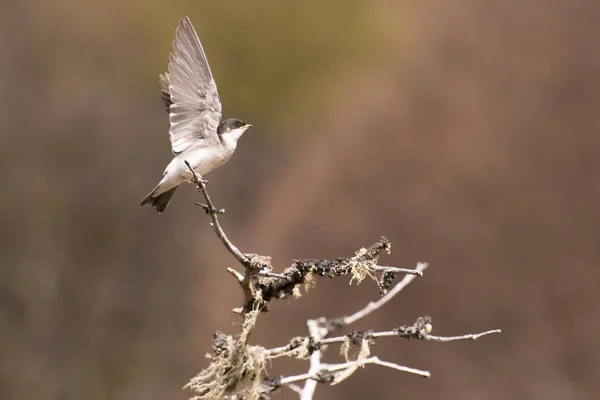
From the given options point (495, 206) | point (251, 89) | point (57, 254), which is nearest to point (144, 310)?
point (57, 254)

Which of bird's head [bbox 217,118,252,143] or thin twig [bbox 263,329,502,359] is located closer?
thin twig [bbox 263,329,502,359]

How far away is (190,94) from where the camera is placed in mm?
1025

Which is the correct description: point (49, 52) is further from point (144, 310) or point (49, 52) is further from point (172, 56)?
point (172, 56)

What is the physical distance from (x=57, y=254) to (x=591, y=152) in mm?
1832

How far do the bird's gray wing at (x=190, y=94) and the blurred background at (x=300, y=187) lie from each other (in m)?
1.15

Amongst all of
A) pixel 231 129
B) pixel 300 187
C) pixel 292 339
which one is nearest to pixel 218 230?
pixel 292 339

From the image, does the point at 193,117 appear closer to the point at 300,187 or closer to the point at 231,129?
the point at 231,129

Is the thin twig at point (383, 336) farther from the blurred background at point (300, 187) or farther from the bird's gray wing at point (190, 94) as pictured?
the blurred background at point (300, 187)

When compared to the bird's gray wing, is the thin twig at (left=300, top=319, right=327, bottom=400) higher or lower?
lower

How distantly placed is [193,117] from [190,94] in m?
0.04

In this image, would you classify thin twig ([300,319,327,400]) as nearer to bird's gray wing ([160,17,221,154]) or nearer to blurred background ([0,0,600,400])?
bird's gray wing ([160,17,221,154])

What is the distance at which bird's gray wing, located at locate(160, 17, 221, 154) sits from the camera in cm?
100

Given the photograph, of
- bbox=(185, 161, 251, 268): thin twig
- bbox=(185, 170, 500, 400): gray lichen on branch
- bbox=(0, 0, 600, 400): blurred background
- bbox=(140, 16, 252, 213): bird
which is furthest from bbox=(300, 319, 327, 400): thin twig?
bbox=(0, 0, 600, 400): blurred background

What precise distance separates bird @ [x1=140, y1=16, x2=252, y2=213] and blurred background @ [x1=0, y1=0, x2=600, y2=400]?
1.15 metres
